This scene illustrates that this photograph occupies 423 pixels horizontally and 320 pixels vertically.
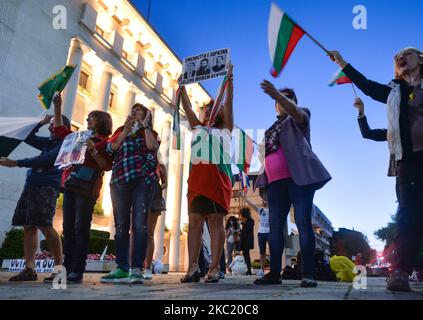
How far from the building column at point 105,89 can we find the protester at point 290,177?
16.4 meters

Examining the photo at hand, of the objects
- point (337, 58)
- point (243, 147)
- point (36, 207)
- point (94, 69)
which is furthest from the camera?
point (94, 69)

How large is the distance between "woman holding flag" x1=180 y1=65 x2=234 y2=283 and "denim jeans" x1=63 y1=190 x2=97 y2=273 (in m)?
1.12

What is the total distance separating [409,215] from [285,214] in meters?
1.22

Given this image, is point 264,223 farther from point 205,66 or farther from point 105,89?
point 105,89

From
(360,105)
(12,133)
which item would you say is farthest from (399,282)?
(12,133)

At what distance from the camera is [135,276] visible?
3281 mm

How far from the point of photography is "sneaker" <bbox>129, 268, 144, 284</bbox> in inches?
127

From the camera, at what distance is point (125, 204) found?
362cm

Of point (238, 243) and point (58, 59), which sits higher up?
point (58, 59)

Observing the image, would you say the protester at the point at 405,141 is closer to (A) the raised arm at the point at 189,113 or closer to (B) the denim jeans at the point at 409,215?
(B) the denim jeans at the point at 409,215

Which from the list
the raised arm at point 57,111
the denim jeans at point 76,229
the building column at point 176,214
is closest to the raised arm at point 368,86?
the denim jeans at point 76,229

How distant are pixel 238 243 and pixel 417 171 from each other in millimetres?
7250
